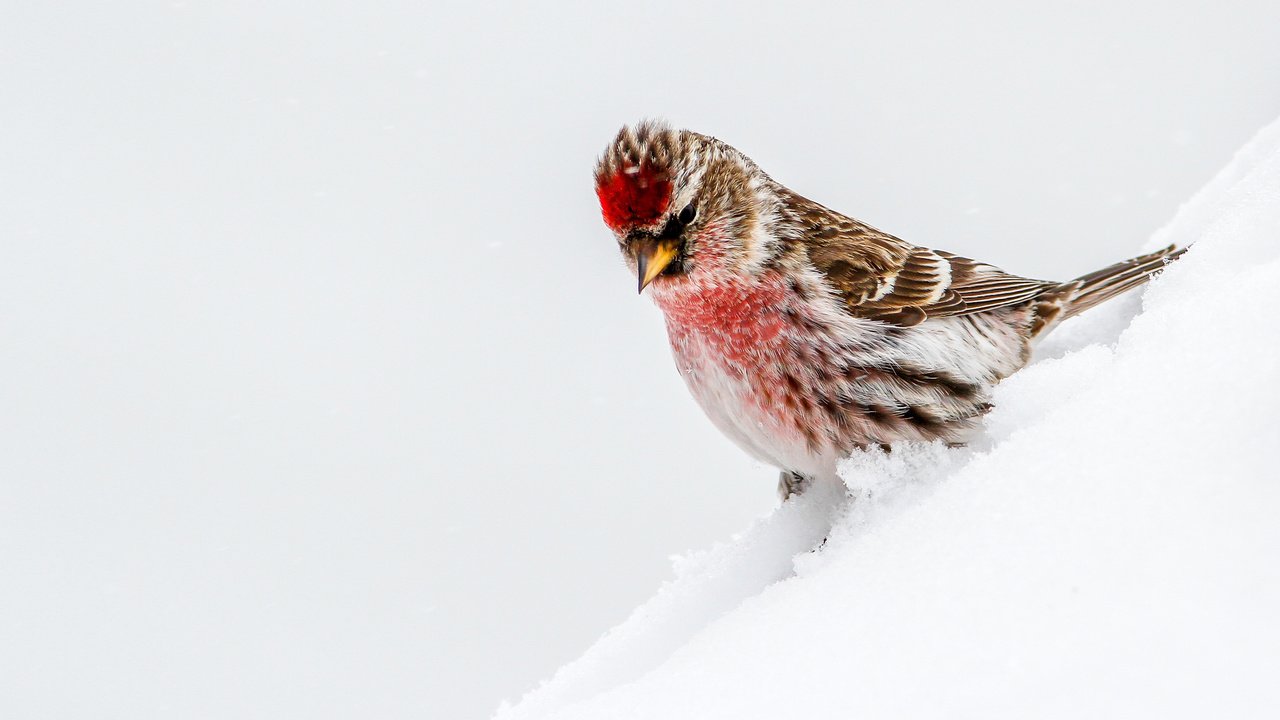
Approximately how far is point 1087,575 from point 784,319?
5.34 feet

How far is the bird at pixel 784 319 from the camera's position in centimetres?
289

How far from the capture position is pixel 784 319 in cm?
296

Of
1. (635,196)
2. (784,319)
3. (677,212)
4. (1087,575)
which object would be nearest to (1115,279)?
(784,319)

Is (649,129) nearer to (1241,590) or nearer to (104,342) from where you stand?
(1241,590)

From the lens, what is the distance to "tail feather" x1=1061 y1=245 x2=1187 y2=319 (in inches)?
119

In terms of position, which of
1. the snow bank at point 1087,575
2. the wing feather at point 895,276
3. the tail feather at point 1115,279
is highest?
the wing feather at point 895,276

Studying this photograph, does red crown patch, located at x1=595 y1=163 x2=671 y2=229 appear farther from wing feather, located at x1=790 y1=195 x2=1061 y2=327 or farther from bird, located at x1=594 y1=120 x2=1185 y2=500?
wing feather, located at x1=790 y1=195 x2=1061 y2=327

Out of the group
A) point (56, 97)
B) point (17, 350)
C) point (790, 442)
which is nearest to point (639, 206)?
point (790, 442)

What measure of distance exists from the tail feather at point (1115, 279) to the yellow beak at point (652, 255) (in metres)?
1.19

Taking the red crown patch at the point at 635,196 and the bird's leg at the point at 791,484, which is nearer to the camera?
the red crown patch at the point at 635,196

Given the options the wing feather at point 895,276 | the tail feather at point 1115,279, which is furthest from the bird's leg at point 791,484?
the tail feather at point 1115,279

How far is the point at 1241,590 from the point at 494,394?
20826 mm

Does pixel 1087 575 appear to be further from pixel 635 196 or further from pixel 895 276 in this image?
pixel 895 276

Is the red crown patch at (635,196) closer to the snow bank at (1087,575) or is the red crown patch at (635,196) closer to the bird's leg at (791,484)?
the bird's leg at (791,484)
